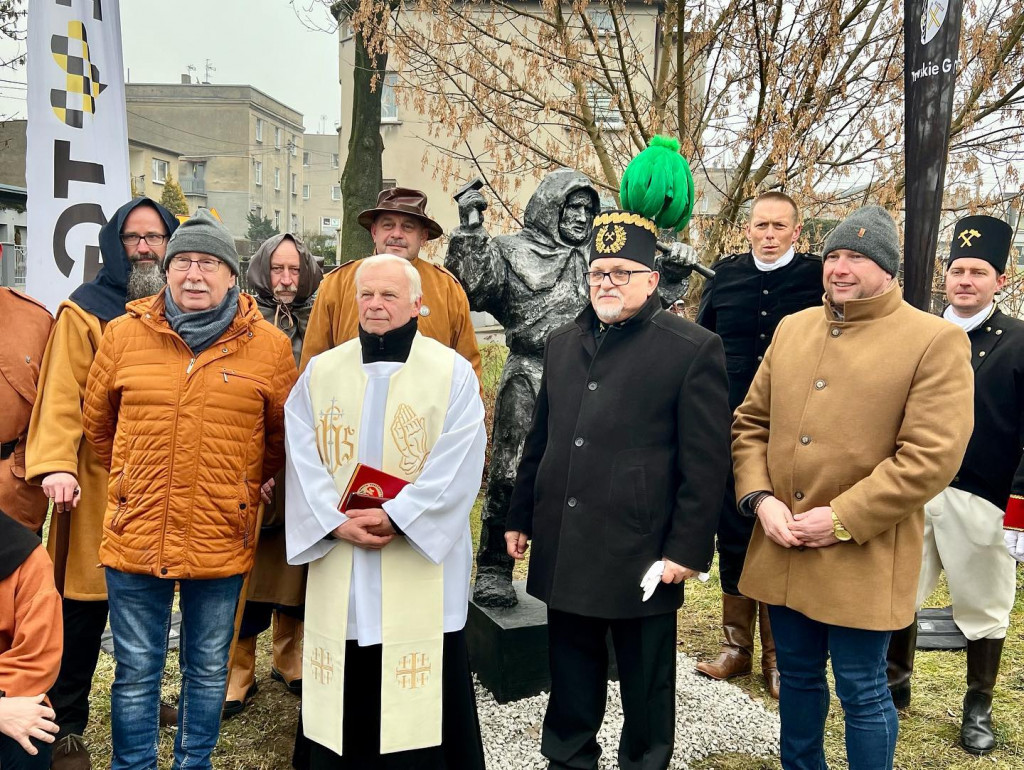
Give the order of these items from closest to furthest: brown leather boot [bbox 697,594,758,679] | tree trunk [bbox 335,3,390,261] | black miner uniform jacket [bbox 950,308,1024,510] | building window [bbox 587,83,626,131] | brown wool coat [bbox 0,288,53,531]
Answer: brown wool coat [bbox 0,288,53,531] → black miner uniform jacket [bbox 950,308,1024,510] → brown leather boot [bbox 697,594,758,679] → building window [bbox 587,83,626,131] → tree trunk [bbox 335,3,390,261]

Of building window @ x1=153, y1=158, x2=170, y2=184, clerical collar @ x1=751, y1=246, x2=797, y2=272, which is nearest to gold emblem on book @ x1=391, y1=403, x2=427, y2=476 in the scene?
clerical collar @ x1=751, y1=246, x2=797, y2=272

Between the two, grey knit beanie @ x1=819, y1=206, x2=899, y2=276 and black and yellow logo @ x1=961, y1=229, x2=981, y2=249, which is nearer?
grey knit beanie @ x1=819, y1=206, x2=899, y2=276

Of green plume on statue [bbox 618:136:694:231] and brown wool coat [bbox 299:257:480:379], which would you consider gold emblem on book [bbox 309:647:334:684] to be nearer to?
brown wool coat [bbox 299:257:480:379]

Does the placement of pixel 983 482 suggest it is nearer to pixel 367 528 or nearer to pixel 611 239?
pixel 611 239

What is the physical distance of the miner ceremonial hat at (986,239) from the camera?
12.1 feet

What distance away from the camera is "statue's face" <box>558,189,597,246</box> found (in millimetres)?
3986

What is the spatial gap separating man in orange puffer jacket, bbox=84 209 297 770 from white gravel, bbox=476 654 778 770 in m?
1.27

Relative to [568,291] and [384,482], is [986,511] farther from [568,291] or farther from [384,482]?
[384,482]

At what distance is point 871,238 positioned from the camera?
2.79 metres

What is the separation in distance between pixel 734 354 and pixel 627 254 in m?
1.41

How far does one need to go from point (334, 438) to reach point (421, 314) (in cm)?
89

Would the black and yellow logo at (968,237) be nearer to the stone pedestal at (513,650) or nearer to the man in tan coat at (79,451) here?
the stone pedestal at (513,650)

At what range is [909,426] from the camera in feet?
8.68

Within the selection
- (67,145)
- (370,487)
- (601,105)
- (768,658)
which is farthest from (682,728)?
(601,105)
